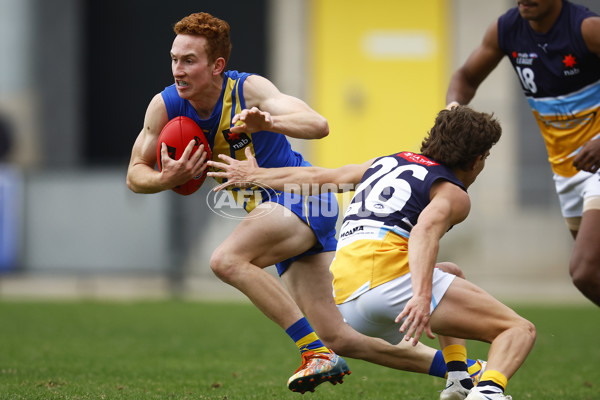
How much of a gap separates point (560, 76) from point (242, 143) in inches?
84.4

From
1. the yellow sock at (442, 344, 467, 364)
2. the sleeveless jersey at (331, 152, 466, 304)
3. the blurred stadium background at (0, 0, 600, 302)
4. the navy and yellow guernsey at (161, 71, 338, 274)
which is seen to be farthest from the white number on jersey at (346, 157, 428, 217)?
the blurred stadium background at (0, 0, 600, 302)

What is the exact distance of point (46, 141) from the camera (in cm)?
1917

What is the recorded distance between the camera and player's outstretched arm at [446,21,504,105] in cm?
594

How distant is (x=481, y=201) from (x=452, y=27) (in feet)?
16.3

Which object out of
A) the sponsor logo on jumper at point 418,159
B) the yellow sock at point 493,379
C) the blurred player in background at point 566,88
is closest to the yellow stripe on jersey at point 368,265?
the sponsor logo on jumper at point 418,159

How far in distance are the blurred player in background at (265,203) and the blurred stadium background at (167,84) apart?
8.28 m

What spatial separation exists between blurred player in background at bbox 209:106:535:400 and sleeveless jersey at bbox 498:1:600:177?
1.33 meters

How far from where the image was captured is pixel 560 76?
557 cm

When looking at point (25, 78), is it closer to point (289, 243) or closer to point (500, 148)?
point (500, 148)

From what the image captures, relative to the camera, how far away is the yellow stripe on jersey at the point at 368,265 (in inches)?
165

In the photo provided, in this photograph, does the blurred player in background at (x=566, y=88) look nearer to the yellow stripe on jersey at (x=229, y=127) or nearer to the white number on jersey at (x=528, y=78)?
the white number on jersey at (x=528, y=78)

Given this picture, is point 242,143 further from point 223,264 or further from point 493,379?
point 493,379

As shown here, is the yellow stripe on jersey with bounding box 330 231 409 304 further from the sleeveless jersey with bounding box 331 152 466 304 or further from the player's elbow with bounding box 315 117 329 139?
the player's elbow with bounding box 315 117 329 139

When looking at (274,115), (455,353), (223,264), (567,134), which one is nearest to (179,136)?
(274,115)
